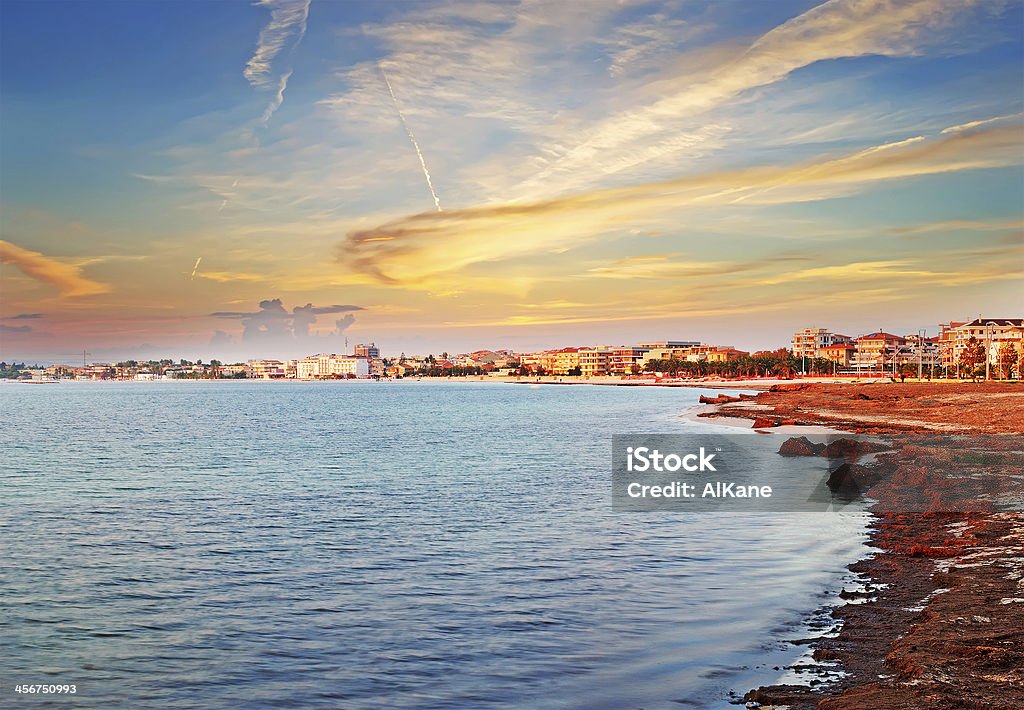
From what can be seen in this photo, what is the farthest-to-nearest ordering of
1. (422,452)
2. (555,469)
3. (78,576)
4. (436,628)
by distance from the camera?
(422,452)
(555,469)
(78,576)
(436,628)

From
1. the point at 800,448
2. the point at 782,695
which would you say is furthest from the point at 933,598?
the point at 800,448

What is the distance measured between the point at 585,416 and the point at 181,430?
39.5 metres

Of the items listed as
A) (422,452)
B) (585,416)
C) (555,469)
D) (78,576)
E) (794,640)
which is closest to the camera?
(794,640)

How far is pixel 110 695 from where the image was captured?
35.6ft

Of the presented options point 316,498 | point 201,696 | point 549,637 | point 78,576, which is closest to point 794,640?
point 549,637

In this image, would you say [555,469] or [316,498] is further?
[555,469]

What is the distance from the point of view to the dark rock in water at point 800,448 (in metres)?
39.7

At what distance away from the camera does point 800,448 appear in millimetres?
40000

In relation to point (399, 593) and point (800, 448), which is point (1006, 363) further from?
point (399, 593)

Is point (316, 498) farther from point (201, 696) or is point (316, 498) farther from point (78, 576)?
point (201, 696)

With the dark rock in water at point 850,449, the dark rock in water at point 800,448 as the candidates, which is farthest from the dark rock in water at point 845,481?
the dark rock in water at point 800,448

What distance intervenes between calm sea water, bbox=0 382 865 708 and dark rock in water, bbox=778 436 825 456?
12278 millimetres

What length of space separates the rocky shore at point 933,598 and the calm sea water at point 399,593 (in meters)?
0.81

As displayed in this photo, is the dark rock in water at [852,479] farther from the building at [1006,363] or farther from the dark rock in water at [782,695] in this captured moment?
the building at [1006,363]
